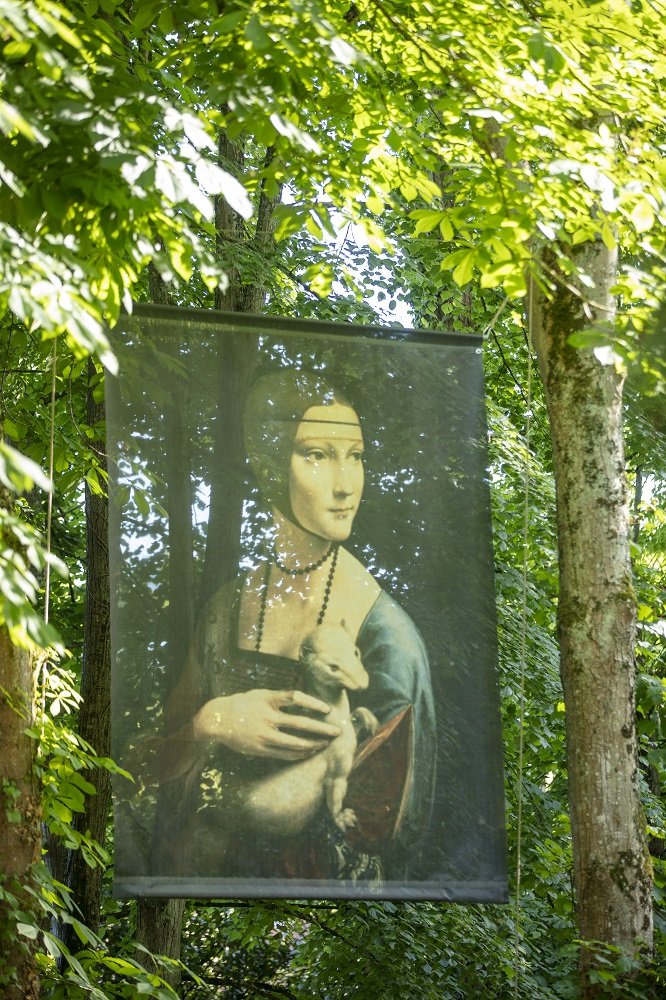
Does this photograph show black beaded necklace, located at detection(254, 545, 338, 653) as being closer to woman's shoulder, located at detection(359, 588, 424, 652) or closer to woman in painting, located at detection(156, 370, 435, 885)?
woman in painting, located at detection(156, 370, 435, 885)

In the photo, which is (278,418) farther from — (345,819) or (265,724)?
(345,819)

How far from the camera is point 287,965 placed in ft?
22.3

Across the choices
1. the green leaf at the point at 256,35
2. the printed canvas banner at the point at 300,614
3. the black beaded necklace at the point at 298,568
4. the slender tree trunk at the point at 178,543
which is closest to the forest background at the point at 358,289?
the green leaf at the point at 256,35

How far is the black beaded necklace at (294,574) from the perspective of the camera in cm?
312

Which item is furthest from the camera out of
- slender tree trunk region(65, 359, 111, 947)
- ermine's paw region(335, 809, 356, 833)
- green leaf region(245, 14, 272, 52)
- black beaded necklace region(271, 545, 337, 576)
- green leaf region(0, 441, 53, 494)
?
slender tree trunk region(65, 359, 111, 947)

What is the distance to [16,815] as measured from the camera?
2.74m

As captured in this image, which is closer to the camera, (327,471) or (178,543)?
(178,543)

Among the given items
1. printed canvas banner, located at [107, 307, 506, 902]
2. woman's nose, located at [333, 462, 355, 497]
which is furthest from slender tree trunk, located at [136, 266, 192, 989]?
woman's nose, located at [333, 462, 355, 497]

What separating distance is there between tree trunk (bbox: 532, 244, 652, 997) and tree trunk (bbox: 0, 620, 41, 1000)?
1.64 metres

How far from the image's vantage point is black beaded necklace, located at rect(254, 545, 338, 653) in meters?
3.12

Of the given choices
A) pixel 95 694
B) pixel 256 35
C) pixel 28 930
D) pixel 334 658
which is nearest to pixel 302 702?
pixel 334 658

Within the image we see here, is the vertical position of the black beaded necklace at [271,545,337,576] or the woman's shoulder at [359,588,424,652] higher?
the black beaded necklace at [271,545,337,576]

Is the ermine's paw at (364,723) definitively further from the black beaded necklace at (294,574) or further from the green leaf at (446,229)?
the green leaf at (446,229)

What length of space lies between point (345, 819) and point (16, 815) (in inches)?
36.1
